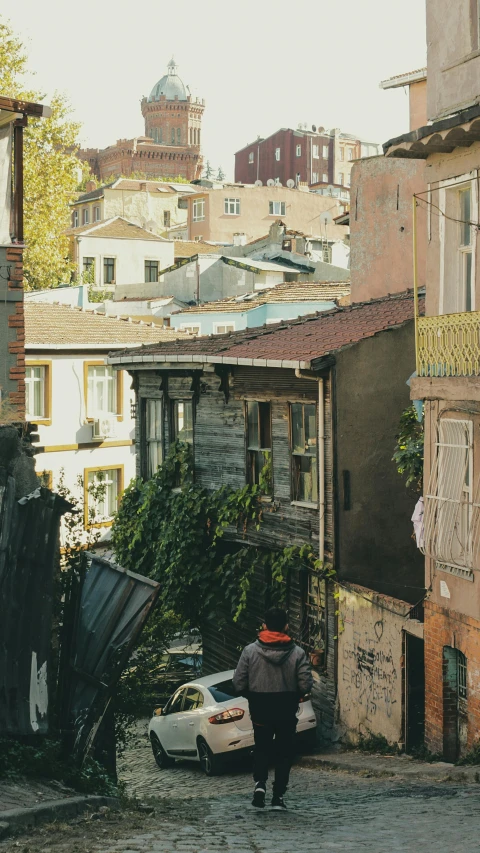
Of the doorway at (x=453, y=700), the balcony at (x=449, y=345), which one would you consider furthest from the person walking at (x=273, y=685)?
the doorway at (x=453, y=700)

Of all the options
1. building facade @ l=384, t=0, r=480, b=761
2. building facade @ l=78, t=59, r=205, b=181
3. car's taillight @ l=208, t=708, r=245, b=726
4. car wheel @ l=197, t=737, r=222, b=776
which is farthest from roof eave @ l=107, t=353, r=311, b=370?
building facade @ l=78, t=59, r=205, b=181

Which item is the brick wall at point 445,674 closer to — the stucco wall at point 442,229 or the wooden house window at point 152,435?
the stucco wall at point 442,229

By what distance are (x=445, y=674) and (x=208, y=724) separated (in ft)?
11.5

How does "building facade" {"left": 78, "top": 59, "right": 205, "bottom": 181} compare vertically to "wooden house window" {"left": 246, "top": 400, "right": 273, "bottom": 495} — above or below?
above

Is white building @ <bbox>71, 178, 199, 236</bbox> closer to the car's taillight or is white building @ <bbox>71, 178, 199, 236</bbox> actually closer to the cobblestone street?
the car's taillight

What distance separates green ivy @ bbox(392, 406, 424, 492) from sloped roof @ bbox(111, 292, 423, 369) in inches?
73.2

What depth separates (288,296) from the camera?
123ft

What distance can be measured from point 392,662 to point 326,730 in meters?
2.67

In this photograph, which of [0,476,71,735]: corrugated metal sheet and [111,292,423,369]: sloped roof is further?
[111,292,423,369]: sloped roof

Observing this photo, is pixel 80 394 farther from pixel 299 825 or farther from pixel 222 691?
pixel 299 825

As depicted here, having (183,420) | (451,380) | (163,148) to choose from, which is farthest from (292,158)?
(451,380)

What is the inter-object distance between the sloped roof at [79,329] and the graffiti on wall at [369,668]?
1626cm

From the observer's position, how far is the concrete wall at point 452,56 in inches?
531

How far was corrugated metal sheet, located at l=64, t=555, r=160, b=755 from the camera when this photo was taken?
9906mm
